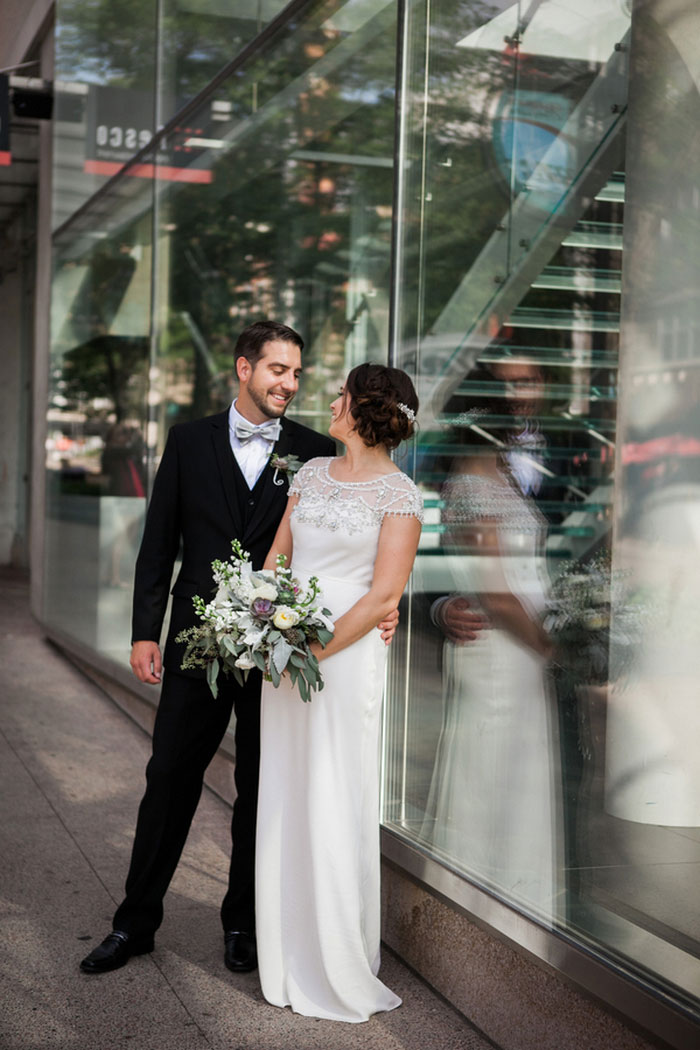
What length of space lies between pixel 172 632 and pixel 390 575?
37.6 inches

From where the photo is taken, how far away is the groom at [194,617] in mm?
4039

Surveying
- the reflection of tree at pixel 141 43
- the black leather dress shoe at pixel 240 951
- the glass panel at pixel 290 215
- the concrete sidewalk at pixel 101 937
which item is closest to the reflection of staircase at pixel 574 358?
the glass panel at pixel 290 215

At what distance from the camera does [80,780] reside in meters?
6.49

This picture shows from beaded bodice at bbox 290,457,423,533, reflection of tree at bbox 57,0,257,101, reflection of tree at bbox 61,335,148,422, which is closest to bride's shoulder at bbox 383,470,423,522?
beaded bodice at bbox 290,457,423,533

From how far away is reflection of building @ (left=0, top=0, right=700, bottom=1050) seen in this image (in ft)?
11.0

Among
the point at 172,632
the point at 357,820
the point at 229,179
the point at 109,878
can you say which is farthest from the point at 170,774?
the point at 229,179

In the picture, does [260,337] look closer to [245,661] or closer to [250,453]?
[250,453]

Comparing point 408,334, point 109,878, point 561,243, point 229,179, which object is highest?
point 229,179

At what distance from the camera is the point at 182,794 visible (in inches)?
162

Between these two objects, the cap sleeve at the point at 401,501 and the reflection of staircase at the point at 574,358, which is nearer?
the cap sleeve at the point at 401,501

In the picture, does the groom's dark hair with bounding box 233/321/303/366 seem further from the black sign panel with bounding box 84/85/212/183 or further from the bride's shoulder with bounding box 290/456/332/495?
the black sign panel with bounding box 84/85/212/183

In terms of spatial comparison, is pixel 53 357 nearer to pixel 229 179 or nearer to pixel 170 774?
pixel 229 179

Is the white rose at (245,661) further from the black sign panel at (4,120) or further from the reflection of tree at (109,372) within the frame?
the black sign panel at (4,120)

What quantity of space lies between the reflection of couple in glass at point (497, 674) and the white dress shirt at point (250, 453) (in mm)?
654
